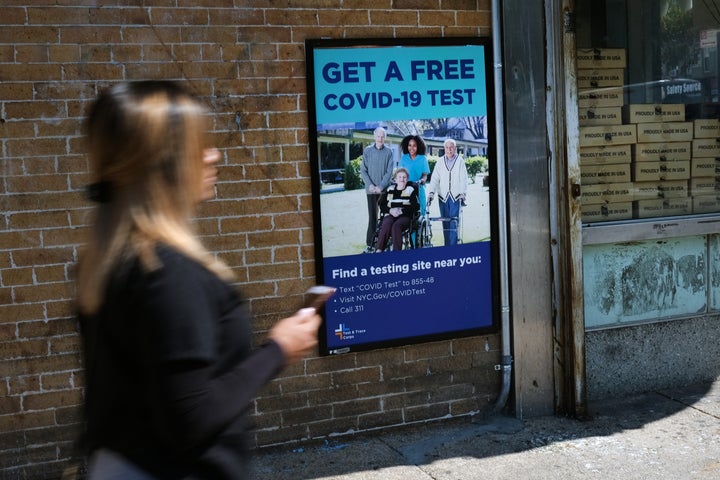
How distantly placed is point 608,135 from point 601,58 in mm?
534

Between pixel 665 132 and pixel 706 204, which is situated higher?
pixel 665 132

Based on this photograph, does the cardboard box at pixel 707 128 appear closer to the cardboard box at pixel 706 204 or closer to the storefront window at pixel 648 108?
the storefront window at pixel 648 108

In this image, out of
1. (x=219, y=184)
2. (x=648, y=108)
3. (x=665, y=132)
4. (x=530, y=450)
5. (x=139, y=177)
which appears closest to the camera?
(x=139, y=177)

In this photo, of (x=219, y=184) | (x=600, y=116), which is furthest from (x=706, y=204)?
(x=219, y=184)

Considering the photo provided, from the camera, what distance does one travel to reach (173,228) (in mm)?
1958

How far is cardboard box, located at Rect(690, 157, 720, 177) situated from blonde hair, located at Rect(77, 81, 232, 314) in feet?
17.9

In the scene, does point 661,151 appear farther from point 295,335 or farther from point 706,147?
point 295,335

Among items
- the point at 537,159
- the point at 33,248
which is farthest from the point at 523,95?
the point at 33,248

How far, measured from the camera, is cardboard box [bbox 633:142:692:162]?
21.1 ft

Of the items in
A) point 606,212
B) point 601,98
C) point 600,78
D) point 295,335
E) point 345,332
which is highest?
point 600,78

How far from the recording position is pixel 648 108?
6418 millimetres

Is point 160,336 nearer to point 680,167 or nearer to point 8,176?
point 8,176

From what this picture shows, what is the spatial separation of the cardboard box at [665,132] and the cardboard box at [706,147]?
9cm

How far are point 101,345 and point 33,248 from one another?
295cm
